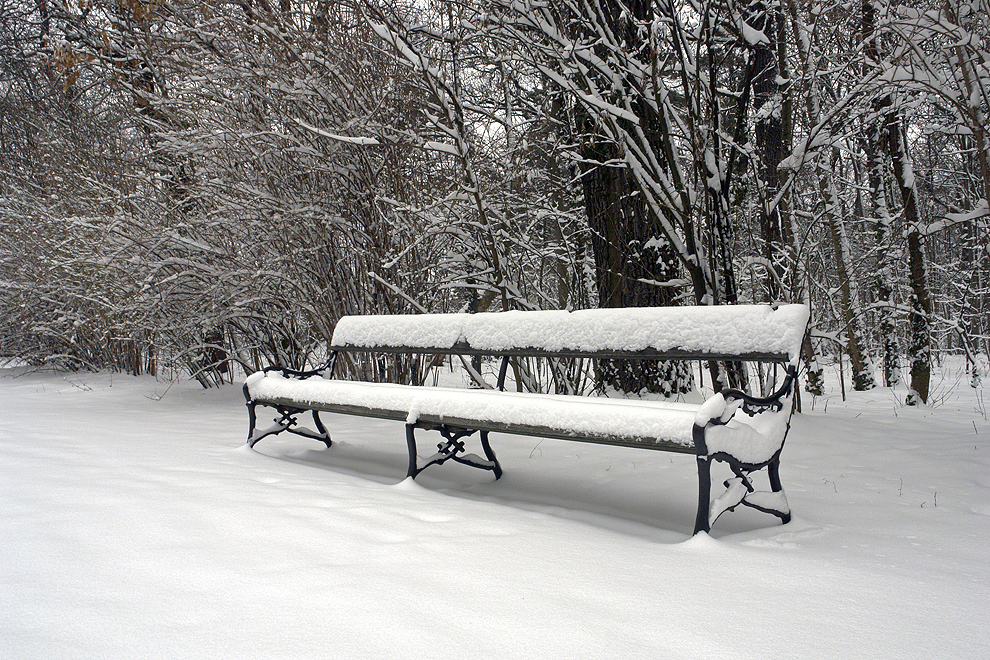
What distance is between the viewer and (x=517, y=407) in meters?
3.28

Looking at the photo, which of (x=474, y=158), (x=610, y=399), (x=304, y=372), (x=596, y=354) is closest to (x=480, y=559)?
(x=610, y=399)

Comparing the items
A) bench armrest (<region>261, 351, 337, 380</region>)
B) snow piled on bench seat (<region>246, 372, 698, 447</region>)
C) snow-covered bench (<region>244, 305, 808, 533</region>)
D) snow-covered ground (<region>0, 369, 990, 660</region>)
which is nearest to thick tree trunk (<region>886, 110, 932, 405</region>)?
snow-covered ground (<region>0, 369, 990, 660</region>)

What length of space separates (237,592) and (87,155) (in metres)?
8.03

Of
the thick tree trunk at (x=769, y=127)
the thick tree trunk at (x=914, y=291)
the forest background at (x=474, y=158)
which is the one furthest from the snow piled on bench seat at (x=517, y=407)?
the thick tree trunk at (x=914, y=291)

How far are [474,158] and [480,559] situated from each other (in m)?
3.88

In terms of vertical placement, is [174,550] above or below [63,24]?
below

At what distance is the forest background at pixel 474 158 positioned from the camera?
477 centimetres

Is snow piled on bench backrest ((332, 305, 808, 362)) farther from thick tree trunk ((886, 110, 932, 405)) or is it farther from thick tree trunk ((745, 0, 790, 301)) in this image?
thick tree trunk ((886, 110, 932, 405))

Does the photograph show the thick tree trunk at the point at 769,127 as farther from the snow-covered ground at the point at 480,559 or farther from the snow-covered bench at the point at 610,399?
the snow-covered ground at the point at 480,559

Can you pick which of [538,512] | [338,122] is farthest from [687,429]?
[338,122]

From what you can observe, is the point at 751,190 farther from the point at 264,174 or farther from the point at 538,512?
the point at 538,512

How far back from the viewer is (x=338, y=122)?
5.90 meters

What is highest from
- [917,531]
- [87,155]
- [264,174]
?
[87,155]

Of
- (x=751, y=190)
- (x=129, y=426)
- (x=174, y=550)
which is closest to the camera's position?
(x=174, y=550)
